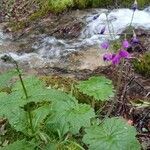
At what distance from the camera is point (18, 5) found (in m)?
9.89

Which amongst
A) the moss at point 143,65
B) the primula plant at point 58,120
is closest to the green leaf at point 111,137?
the primula plant at point 58,120

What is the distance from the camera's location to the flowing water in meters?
6.82

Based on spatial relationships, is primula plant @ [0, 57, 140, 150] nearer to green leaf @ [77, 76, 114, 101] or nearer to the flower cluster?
green leaf @ [77, 76, 114, 101]

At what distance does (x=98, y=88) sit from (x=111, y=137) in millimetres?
574

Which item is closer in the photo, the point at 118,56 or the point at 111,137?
the point at 111,137

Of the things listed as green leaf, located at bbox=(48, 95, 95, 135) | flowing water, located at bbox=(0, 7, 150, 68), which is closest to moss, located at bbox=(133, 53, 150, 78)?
flowing water, located at bbox=(0, 7, 150, 68)

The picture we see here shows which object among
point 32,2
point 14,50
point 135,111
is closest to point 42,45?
point 14,50

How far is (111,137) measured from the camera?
2713 millimetres

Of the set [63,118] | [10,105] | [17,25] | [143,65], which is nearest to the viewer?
[10,105]

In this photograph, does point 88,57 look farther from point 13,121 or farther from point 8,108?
point 8,108

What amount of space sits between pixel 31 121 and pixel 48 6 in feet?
20.3

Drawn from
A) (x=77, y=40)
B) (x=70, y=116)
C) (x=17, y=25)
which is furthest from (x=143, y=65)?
(x=17, y=25)

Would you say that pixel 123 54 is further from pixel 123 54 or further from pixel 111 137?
pixel 111 137

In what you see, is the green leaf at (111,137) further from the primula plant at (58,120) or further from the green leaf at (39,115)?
the green leaf at (39,115)
